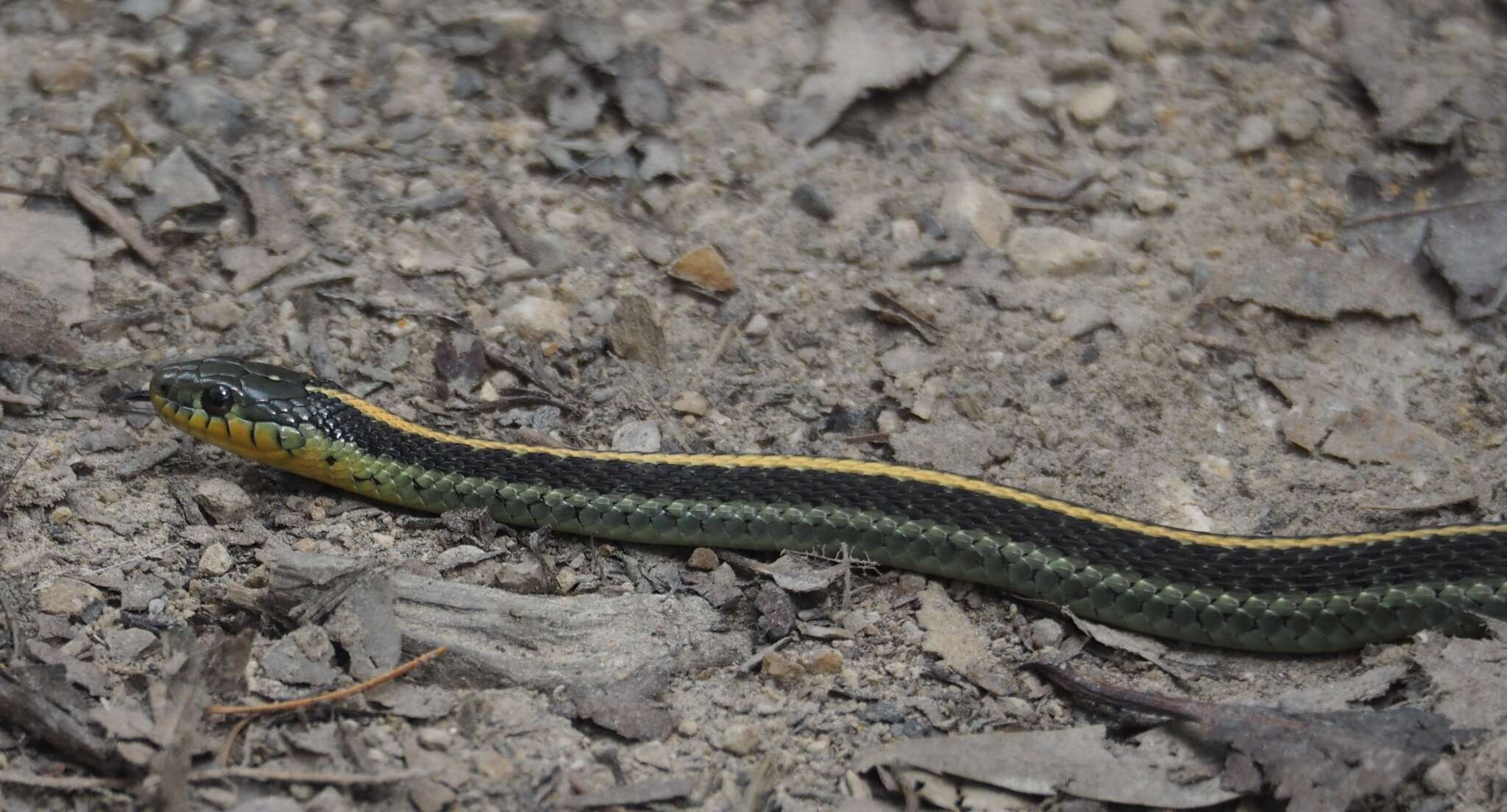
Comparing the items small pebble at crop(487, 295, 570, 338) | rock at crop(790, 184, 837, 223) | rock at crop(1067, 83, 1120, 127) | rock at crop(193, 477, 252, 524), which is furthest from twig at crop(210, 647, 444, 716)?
rock at crop(1067, 83, 1120, 127)

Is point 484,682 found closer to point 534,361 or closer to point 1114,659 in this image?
point 534,361

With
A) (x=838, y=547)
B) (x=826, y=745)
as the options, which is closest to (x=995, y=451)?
(x=838, y=547)

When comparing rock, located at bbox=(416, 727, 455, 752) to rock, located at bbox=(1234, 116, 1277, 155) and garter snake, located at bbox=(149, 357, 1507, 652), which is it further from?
rock, located at bbox=(1234, 116, 1277, 155)

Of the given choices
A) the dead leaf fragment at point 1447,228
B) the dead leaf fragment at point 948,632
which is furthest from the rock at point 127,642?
the dead leaf fragment at point 1447,228

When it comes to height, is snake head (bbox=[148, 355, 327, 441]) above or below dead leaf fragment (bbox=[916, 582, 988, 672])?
above

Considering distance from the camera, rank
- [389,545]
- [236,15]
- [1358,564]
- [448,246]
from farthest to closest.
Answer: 1. [236,15]
2. [448,246]
3. [389,545]
4. [1358,564]
